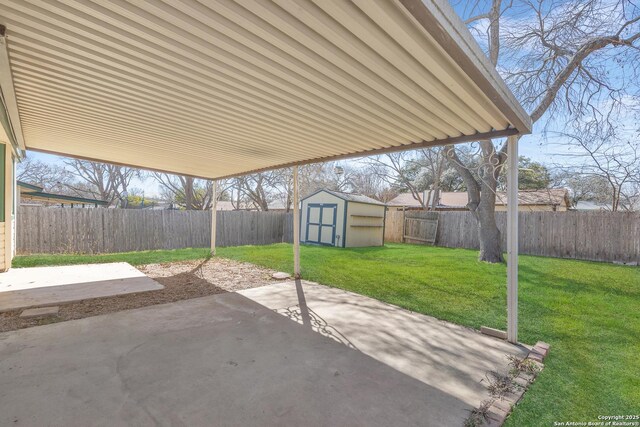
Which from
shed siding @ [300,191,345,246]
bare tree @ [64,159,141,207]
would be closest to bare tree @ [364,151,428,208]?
shed siding @ [300,191,345,246]

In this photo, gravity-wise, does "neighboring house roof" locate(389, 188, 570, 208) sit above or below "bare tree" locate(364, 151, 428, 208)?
below

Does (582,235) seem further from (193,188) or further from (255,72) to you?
(193,188)

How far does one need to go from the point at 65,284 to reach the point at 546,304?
6.96 meters

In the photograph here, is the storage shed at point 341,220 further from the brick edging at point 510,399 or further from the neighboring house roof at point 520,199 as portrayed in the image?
the brick edging at point 510,399

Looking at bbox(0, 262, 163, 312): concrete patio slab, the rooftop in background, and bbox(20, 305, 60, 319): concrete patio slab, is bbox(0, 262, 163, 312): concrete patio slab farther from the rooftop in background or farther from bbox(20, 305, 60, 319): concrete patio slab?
the rooftop in background

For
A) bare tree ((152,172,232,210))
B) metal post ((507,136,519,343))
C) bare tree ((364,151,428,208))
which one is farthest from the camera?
bare tree ((152,172,232,210))

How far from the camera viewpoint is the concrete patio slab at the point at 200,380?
175 cm

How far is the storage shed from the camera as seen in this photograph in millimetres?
10703

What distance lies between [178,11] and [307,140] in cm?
239

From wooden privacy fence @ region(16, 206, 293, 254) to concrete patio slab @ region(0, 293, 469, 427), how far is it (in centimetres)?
670

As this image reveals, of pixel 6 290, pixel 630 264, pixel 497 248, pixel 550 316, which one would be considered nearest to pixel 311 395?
pixel 550 316

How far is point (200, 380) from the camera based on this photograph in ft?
6.95

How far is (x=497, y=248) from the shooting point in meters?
7.81

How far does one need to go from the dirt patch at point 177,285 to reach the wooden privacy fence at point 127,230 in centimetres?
353
